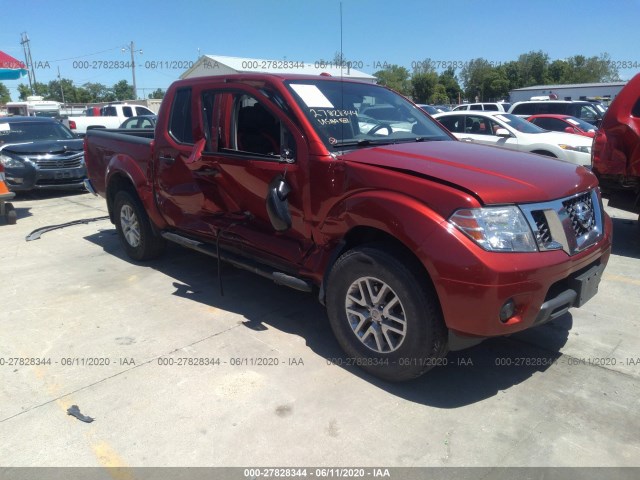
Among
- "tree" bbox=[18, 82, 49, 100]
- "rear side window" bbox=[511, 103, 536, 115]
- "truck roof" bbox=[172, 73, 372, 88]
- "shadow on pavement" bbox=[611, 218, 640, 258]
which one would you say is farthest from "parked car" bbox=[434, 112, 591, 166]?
"tree" bbox=[18, 82, 49, 100]

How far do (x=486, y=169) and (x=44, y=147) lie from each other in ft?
33.0

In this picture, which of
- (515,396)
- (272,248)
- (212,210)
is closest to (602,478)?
(515,396)

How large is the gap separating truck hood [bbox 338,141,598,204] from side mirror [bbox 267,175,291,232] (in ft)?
1.76

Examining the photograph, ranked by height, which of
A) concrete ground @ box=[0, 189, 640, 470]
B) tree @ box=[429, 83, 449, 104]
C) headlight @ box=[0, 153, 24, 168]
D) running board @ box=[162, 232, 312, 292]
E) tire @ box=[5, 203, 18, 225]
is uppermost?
tree @ box=[429, 83, 449, 104]

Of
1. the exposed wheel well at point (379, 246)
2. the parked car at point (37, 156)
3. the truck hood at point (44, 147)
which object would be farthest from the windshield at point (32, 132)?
the exposed wheel well at point (379, 246)

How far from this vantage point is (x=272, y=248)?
3885 millimetres

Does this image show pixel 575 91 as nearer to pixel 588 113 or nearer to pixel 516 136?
pixel 588 113

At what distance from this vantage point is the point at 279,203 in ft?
12.0

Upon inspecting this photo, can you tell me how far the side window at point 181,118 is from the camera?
4.67 metres

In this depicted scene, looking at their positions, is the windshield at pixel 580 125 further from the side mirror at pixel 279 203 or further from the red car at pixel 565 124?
the side mirror at pixel 279 203

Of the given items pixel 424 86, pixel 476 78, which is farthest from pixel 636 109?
pixel 476 78

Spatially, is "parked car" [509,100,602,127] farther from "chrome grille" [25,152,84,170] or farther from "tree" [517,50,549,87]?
"tree" [517,50,549,87]

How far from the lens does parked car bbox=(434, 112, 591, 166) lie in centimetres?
992

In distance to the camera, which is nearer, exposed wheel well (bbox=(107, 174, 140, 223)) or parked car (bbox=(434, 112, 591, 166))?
exposed wheel well (bbox=(107, 174, 140, 223))
